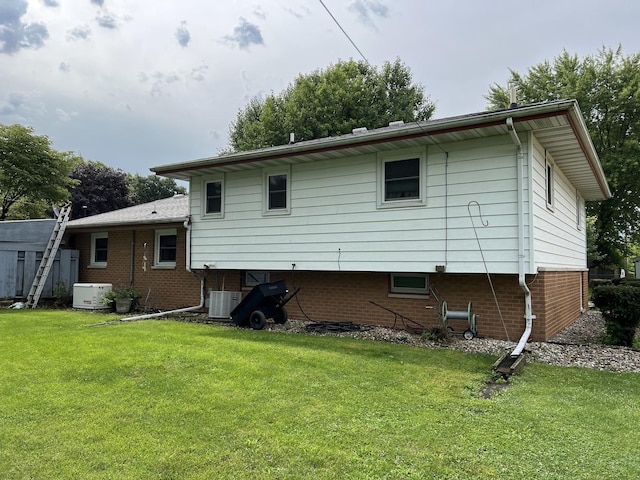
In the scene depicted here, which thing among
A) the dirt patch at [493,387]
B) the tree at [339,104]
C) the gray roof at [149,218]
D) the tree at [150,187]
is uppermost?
the tree at [339,104]

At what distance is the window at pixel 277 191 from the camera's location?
33.4 feet

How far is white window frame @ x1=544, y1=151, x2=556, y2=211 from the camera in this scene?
8609 mm

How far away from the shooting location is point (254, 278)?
11805mm

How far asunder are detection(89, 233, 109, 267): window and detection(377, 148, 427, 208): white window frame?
1061 centimetres

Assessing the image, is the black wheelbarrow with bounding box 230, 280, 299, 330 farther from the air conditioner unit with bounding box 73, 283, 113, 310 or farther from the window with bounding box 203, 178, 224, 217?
the air conditioner unit with bounding box 73, 283, 113, 310

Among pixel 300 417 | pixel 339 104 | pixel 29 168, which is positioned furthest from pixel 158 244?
pixel 339 104

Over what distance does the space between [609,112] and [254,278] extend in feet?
79.3

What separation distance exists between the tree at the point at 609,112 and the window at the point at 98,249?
79.2ft

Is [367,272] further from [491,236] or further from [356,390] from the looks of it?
[356,390]

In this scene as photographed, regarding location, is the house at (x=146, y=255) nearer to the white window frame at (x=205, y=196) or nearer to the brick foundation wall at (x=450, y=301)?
the white window frame at (x=205, y=196)

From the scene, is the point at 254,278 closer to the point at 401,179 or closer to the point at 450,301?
the point at 401,179

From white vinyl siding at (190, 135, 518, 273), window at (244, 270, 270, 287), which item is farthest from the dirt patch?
window at (244, 270, 270, 287)

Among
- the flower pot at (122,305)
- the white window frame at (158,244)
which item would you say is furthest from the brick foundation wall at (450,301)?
the flower pot at (122,305)

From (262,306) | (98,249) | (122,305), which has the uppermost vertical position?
(98,249)
